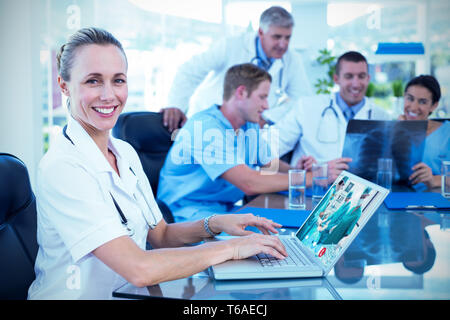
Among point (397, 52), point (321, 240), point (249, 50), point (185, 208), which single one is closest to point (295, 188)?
point (185, 208)

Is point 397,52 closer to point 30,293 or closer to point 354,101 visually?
point 354,101

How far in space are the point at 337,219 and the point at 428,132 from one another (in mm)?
1276

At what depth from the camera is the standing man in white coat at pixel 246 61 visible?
9.40ft

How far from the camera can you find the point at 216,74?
10.1 feet

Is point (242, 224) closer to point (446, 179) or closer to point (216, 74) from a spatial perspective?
point (446, 179)

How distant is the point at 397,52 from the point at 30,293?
151 inches

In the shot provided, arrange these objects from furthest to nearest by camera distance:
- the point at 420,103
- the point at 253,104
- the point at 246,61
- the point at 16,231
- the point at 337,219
A: the point at 246,61, the point at 420,103, the point at 253,104, the point at 16,231, the point at 337,219

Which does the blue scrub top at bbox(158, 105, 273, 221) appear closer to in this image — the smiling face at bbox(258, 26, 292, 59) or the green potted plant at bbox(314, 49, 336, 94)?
the smiling face at bbox(258, 26, 292, 59)

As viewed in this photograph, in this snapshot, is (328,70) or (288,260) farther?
(328,70)

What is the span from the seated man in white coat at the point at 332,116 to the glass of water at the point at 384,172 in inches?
31.0

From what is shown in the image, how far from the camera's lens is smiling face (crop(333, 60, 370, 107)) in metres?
2.59

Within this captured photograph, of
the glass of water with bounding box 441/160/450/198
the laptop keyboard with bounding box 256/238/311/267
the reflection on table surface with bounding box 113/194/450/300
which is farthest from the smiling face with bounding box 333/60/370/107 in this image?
the laptop keyboard with bounding box 256/238/311/267

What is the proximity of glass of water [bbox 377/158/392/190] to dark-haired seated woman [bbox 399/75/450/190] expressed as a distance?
14 cm

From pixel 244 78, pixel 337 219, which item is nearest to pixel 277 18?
pixel 244 78
